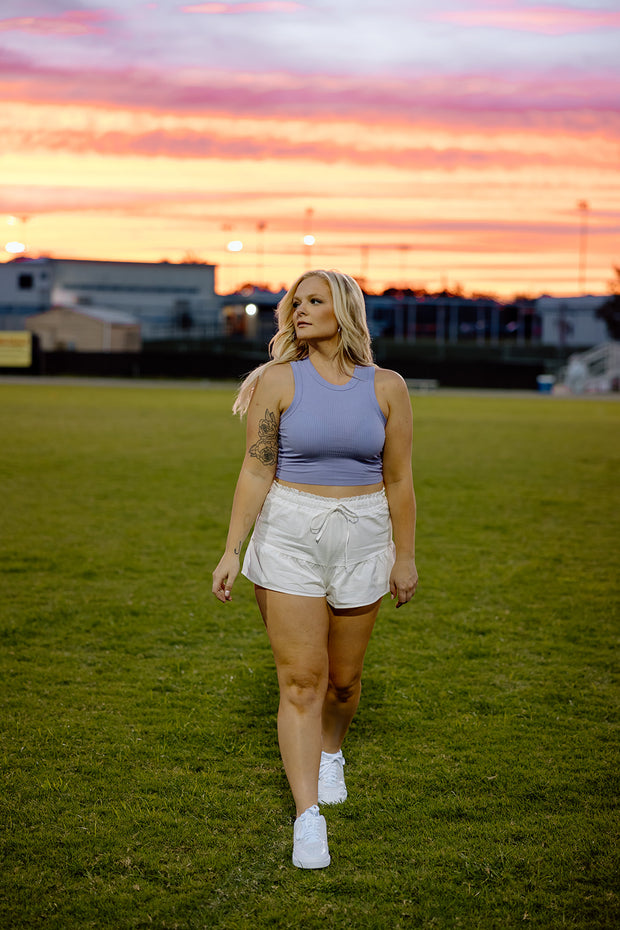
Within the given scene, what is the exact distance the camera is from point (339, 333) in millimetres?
3648

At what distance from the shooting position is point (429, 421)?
2442 centimetres

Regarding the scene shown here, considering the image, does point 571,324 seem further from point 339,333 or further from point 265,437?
point 265,437

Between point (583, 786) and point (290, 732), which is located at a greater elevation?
point (290, 732)

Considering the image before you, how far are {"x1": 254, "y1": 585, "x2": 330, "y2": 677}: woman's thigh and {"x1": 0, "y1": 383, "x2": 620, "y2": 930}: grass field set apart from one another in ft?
2.19

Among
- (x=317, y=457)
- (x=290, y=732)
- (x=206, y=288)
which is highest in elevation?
(x=206, y=288)

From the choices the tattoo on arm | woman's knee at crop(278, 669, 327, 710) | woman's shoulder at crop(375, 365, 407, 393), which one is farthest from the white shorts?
woman's shoulder at crop(375, 365, 407, 393)

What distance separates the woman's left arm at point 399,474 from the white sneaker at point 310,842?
0.85 metres

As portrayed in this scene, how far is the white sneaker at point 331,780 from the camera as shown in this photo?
3932 mm

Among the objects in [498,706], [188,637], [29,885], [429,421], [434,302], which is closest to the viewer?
[29,885]

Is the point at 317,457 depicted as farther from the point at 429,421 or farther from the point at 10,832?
the point at 429,421

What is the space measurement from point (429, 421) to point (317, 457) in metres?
21.1

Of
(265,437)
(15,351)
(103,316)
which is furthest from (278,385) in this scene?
(103,316)

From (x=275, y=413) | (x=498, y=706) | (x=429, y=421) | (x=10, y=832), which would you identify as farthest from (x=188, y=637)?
(x=429, y=421)

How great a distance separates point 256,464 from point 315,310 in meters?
0.60
